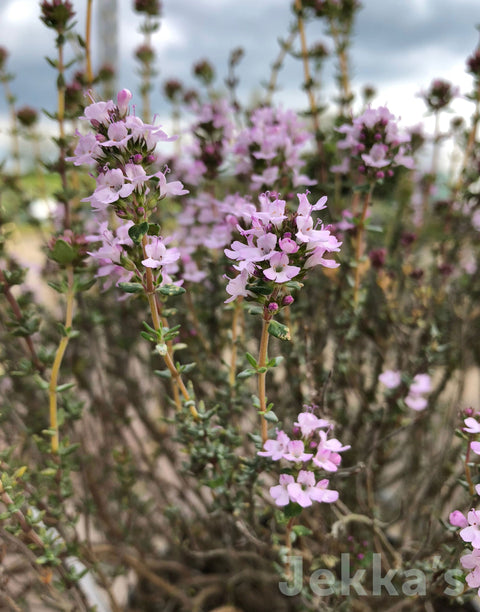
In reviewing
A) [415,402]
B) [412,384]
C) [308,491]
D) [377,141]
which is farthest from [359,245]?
[308,491]

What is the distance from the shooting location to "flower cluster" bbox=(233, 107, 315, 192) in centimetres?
108

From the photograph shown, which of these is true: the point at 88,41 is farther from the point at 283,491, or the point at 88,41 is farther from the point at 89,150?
the point at 283,491

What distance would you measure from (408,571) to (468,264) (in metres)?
1.26

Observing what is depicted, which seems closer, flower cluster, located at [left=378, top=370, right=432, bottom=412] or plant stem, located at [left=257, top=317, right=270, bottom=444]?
plant stem, located at [left=257, top=317, right=270, bottom=444]

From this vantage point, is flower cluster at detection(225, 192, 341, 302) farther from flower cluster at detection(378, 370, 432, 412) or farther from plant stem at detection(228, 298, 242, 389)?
flower cluster at detection(378, 370, 432, 412)

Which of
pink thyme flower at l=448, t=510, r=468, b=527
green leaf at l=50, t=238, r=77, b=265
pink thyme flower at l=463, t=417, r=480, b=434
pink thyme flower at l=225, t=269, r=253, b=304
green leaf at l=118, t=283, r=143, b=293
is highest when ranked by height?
green leaf at l=50, t=238, r=77, b=265

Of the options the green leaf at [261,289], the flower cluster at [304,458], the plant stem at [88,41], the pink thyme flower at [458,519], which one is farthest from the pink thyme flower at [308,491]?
the plant stem at [88,41]

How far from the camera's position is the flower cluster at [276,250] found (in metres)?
0.66

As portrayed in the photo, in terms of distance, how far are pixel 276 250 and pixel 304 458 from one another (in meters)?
0.31

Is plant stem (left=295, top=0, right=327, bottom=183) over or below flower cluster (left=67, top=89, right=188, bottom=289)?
over

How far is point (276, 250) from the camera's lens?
2.22 feet

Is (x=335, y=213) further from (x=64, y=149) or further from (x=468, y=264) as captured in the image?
(x=64, y=149)

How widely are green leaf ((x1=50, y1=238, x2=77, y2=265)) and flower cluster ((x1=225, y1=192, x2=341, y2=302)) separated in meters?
0.33

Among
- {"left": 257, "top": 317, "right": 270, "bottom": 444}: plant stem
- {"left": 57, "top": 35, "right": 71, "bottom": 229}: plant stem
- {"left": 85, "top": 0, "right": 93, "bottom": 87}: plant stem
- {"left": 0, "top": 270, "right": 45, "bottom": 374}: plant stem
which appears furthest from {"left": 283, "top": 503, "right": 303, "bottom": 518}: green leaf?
{"left": 85, "top": 0, "right": 93, "bottom": 87}: plant stem
